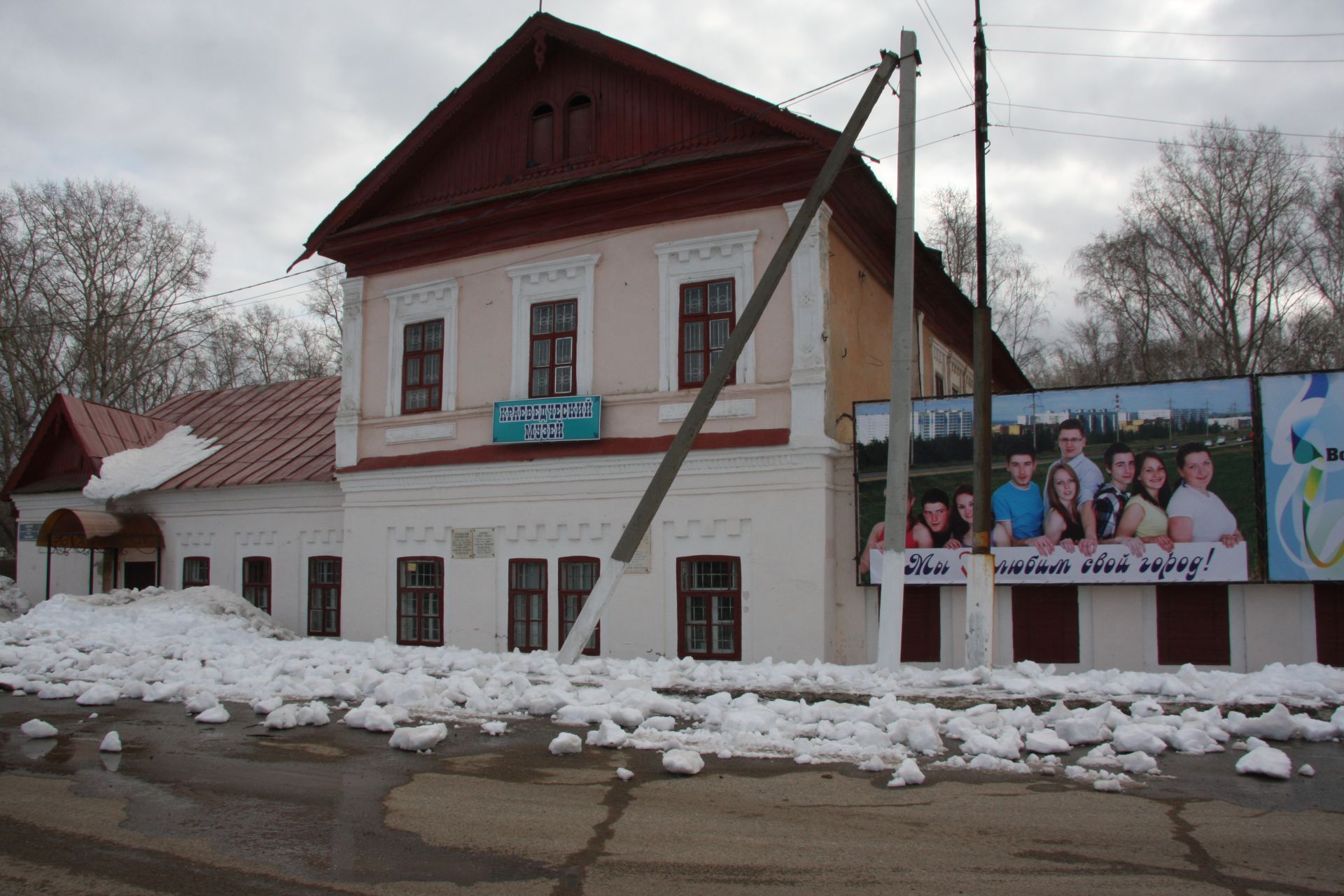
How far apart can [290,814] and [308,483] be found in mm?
12947

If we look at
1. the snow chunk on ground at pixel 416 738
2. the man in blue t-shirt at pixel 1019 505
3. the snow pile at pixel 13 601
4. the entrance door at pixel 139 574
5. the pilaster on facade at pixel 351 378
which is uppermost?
the pilaster on facade at pixel 351 378

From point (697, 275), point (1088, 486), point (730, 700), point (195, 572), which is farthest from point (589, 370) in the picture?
point (195, 572)

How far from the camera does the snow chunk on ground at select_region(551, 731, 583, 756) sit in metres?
7.25

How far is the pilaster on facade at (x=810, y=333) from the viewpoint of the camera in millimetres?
12680

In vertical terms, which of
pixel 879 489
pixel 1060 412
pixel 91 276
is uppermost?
pixel 91 276

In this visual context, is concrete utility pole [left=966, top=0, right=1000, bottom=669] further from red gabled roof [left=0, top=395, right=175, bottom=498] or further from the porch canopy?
red gabled roof [left=0, top=395, right=175, bottom=498]

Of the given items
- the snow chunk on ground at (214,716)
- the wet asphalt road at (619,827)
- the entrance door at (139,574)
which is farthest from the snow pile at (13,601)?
the wet asphalt road at (619,827)

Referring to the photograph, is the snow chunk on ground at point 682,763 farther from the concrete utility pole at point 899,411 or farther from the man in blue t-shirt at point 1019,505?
the man in blue t-shirt at point 1019,505

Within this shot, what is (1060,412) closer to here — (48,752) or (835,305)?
(835,305)

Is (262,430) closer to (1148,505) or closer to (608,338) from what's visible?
(608,338)

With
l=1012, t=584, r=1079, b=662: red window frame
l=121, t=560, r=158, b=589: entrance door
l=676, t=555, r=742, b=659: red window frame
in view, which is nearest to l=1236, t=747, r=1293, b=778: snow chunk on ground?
l=1012, t=584, r=1079, b=662: red window frame

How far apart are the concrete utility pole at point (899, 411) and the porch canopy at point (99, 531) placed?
50.8 feet

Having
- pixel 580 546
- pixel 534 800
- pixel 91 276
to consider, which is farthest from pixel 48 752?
pixel 91 276

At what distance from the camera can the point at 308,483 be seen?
17797 mm
